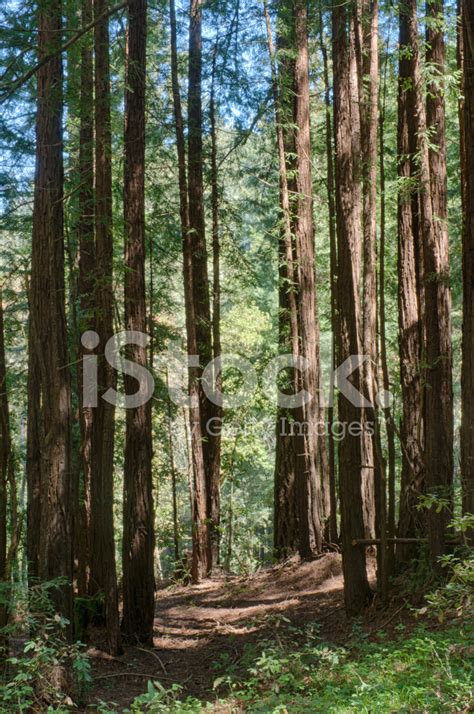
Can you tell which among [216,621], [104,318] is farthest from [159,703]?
[216,621]

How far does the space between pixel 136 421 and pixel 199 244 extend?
20.7 feet

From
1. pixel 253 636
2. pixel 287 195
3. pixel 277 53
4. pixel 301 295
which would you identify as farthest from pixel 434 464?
pixel 277 53

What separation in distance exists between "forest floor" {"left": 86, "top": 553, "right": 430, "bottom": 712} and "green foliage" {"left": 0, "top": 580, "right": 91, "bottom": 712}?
34 cm

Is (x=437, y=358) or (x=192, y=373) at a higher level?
(x=192, y=373)

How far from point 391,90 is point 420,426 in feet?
30.6

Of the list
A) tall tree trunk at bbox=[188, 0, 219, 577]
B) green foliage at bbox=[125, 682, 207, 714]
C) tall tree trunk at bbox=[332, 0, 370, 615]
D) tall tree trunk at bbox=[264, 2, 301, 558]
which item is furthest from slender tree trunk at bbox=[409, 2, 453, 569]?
tall tree trunk at bbox=[188, 0, 219, 577]

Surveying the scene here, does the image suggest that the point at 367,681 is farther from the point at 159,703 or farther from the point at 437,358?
the point at 437,358

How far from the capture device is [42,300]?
753 centimetres

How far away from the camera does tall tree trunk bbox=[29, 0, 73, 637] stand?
24.0ft

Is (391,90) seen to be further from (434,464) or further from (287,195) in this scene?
(434,464)

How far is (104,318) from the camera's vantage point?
8836 millimetres

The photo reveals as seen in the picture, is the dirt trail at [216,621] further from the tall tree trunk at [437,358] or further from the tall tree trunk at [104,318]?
the tall tree trunk at [437,358]

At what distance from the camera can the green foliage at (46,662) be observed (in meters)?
6.24

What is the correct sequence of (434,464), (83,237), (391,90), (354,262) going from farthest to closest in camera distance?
(391,90), (83,237), (354,262), (434,464)
